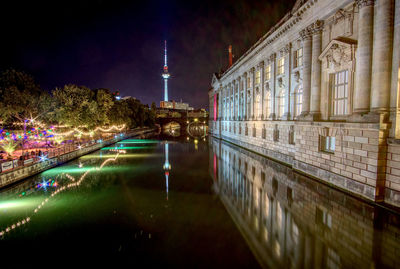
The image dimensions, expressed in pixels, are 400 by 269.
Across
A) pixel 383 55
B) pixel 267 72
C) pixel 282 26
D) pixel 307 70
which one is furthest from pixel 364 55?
pixel 267 72

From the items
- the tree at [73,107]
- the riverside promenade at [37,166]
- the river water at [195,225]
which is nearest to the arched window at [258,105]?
the river water at [195,225]

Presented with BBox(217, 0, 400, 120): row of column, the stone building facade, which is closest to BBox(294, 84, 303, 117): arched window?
the stone building facade

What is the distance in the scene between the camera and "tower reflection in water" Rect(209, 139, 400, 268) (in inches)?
262

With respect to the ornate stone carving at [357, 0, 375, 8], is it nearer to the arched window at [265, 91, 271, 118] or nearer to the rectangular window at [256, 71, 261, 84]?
the arched window at [265, 91, 271, 118]

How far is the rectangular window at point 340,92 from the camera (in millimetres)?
14086

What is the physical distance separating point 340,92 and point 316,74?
2357 millimetres

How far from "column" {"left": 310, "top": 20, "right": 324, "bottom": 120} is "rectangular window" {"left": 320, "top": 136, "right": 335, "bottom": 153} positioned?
6.17ft

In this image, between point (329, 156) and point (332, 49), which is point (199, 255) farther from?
point (332, 49)

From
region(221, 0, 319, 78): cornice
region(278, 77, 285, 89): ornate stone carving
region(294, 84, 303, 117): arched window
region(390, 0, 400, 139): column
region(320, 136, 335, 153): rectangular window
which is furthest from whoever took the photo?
region(278, 77, 285, 89): ornate stone carving

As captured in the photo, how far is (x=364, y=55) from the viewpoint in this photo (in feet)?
38.4

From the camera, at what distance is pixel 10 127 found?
30.6 m

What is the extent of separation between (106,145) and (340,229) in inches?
1485

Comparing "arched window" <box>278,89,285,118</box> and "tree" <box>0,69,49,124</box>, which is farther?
"tree" <box>0,69,49,124</box>

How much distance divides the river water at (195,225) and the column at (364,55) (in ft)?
17.3
